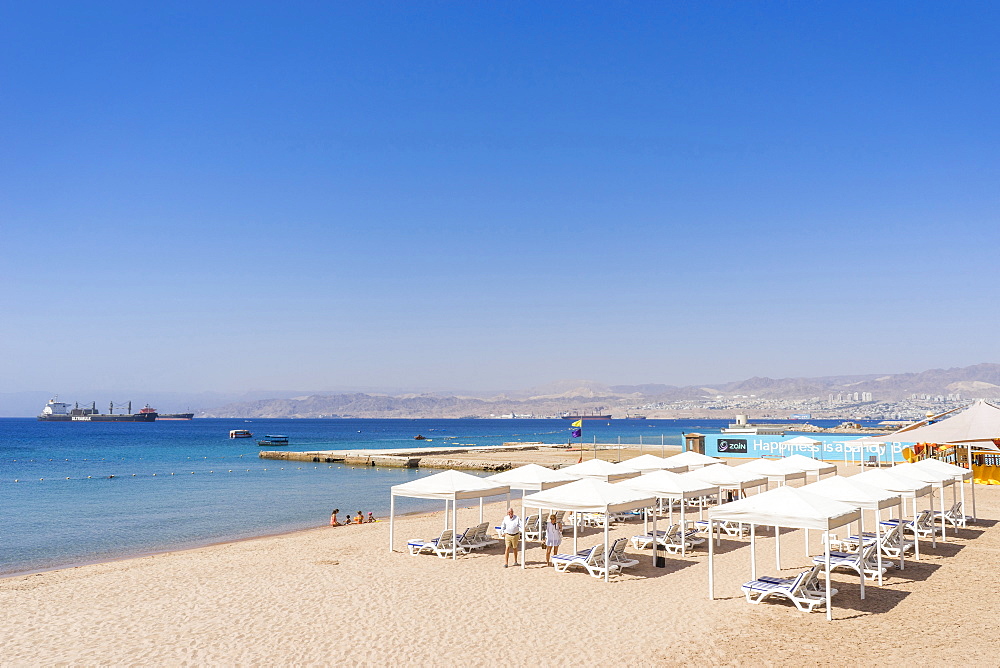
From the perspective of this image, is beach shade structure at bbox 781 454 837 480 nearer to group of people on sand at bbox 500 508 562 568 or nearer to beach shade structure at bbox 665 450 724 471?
beach shade structure at bbox 665 450 724 471

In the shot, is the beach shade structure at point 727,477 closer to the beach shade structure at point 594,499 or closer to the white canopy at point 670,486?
the white canopy at point 670,486

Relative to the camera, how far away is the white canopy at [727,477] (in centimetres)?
1798

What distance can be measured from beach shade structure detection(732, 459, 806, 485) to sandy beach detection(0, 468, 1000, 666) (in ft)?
12.1

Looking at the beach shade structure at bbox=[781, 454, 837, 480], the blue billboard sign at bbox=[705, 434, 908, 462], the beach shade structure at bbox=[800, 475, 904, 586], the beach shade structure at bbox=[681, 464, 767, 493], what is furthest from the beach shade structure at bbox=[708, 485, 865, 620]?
the blue billboard sign at bbox=[705, 434, 908, 462]

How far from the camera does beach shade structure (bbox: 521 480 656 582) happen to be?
541 inches

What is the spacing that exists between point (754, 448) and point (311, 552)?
35073 millimetres

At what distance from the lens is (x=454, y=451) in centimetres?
7144

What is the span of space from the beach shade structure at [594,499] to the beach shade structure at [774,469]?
606 centimetres

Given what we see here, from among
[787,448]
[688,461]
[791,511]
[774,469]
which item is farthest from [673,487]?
[787,448]

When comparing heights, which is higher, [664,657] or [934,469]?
[934,469]

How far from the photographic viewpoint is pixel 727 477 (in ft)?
60.2

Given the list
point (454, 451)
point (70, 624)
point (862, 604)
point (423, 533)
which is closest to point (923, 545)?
point (862, 604)

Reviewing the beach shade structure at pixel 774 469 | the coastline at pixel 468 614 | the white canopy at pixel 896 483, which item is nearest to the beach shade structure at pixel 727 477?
the beach shade structure at pixel 774 469

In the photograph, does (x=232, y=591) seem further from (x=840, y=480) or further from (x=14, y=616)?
(x=840, y=480)
